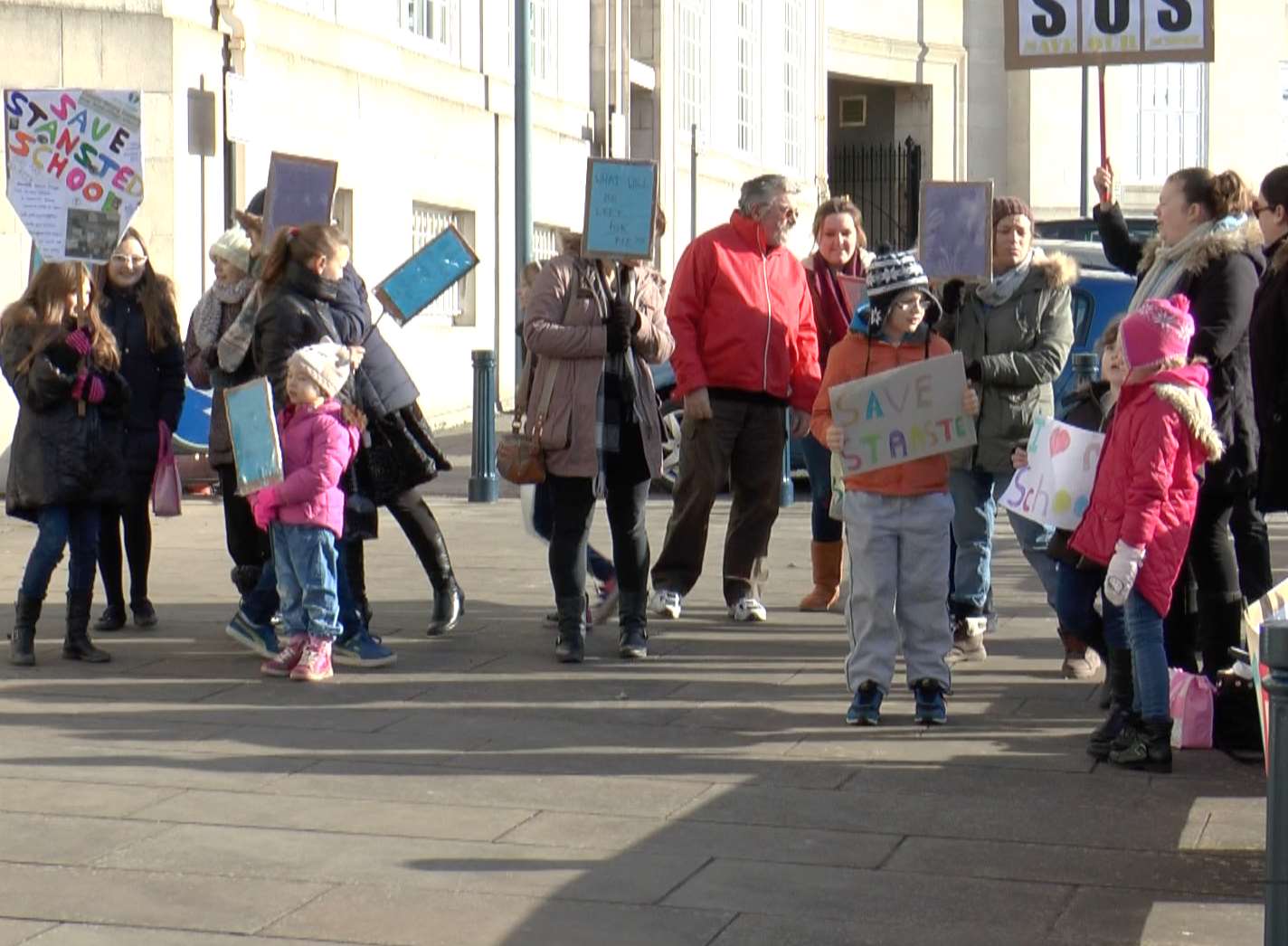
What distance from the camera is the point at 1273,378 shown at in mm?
6922

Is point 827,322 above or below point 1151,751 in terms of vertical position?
above

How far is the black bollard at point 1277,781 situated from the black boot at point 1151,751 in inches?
110

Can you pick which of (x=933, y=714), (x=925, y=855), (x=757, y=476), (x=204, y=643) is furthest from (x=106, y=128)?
(x=925, y=855)

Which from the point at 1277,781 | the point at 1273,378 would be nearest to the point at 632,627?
the point at 1273,378

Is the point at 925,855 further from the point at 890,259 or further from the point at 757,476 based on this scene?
the point at 757,476

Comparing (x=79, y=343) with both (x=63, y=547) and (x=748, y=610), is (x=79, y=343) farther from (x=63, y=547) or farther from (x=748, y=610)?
(x=748, y=610)

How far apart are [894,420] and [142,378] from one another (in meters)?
3.57

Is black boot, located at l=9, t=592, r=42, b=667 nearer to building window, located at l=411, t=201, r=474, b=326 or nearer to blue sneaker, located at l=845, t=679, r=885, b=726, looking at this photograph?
blue sneaker, located at l=845, t=679, r=885, b=726

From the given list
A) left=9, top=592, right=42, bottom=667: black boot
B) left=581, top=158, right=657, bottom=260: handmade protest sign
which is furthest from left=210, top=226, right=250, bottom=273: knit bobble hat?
left=9, top=592, right=42, bottom=667: black boot

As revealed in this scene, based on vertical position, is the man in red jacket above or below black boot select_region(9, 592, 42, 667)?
above

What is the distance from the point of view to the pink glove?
871cm

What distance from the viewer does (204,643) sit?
9.20m

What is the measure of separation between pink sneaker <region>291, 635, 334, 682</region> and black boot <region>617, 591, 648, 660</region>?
1209 millimetres

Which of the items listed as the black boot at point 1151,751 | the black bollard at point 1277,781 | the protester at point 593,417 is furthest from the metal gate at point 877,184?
the black bollard at point 1277,781
